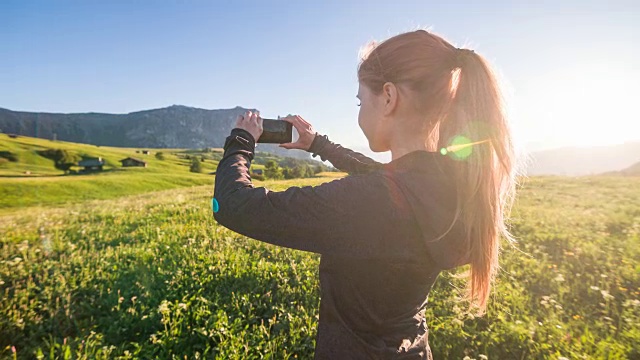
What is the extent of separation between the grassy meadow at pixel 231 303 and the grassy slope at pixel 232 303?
19mm

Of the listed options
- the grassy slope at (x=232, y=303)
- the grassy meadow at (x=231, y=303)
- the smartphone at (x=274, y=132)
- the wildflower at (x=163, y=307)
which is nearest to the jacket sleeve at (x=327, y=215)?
the smartphone at (x=274, y=132)

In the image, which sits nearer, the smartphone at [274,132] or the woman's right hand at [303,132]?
the smartphone at [274,132]

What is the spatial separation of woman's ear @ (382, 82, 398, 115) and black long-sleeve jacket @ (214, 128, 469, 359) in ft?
1.22

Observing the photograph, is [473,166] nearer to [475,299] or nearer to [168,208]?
[475,299]

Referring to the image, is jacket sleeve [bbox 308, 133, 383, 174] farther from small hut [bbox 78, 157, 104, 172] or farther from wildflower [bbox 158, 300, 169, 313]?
small hut [bbox 78, 157, 104, 172]

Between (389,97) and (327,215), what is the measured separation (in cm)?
89

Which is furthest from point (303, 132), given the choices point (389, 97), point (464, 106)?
point (464, 106)

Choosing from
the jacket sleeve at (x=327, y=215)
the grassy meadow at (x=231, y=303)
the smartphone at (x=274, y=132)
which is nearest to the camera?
the jacket sleeve at (x=327, y=215)

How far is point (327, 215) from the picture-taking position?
5.12 feet

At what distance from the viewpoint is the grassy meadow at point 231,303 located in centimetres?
410

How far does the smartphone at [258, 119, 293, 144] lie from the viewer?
245cm

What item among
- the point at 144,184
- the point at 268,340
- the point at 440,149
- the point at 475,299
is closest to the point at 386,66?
the point at 440,149

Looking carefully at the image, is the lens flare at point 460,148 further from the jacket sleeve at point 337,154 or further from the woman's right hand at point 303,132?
the woman's right hand at point 303,132

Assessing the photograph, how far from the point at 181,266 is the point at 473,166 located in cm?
547
